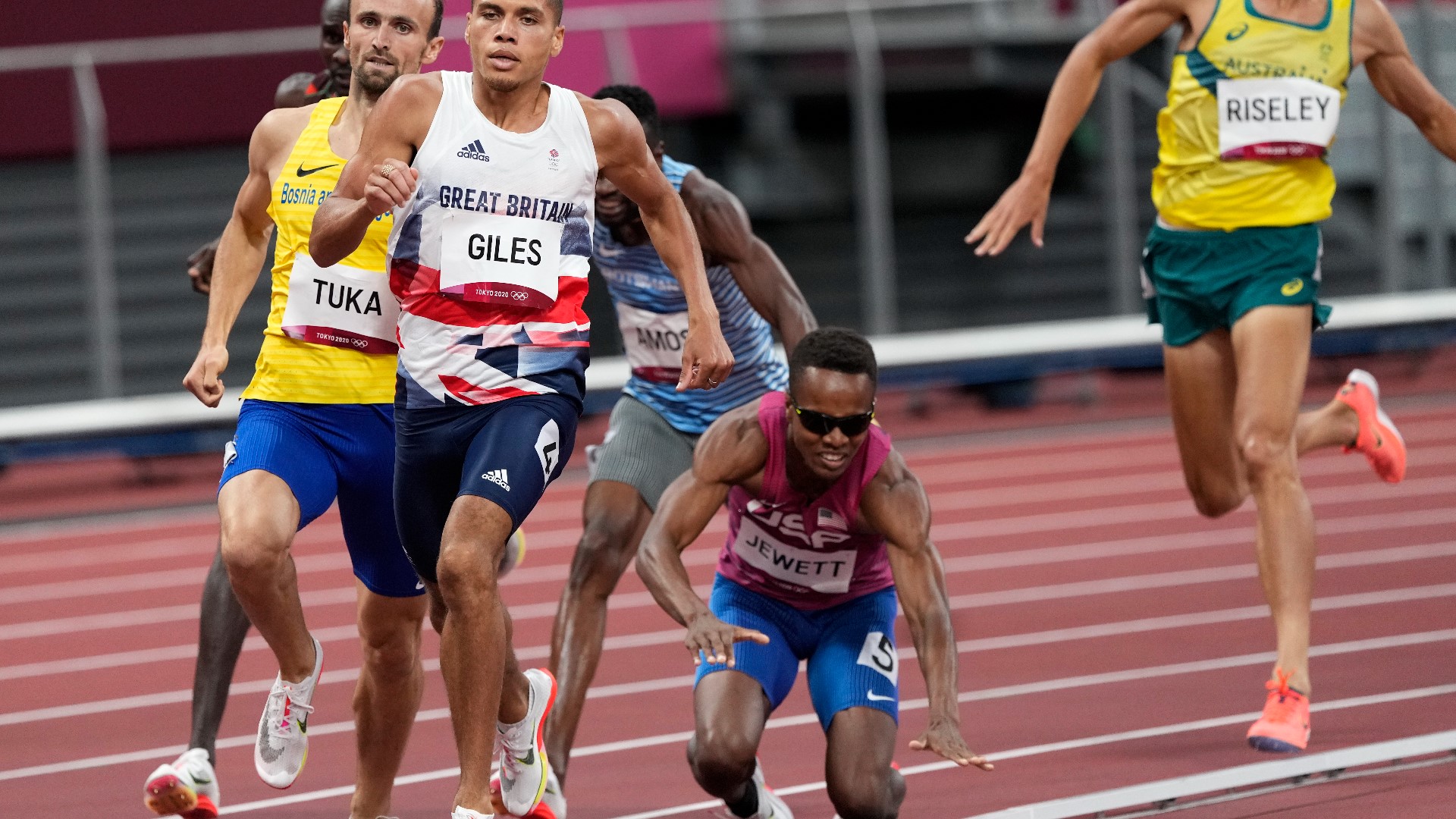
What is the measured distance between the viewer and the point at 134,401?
1462 centimetres

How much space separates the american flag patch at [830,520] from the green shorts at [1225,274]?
186 cm

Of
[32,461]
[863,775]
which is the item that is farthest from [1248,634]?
[32,461]

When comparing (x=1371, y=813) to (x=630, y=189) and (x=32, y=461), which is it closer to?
(x=630, y=189)

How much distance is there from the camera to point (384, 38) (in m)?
5.77

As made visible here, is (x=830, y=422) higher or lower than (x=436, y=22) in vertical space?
lower

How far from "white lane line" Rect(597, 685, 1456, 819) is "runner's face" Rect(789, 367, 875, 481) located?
57.2 inches

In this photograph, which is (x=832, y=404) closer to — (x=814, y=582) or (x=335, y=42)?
(x=814, y=582)

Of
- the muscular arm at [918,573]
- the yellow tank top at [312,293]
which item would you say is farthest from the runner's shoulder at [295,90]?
the muscular arm at [918,573]

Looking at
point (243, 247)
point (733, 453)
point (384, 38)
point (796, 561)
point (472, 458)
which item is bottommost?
point (796, 561)

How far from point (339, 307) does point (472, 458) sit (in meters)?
0.82

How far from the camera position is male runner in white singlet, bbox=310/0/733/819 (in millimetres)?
5164

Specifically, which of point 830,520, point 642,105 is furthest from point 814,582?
point 642,105

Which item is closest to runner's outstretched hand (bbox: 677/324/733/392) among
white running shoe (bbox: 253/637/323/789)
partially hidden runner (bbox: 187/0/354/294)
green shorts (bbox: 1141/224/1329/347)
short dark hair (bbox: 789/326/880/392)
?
short dark hair (bbox: 789/326/880/392)

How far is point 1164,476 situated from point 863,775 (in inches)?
344
